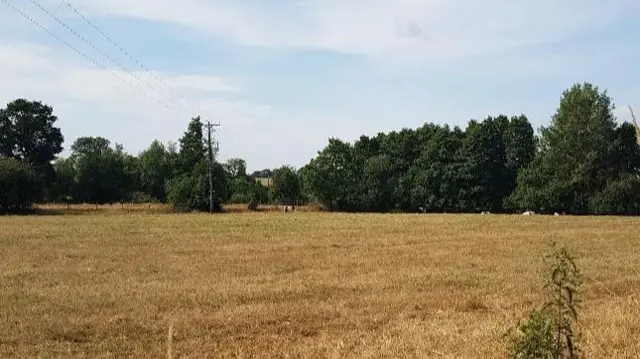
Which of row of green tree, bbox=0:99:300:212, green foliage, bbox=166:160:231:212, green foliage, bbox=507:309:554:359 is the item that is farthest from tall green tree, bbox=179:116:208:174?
green foliage, bbox=507:309:554:359

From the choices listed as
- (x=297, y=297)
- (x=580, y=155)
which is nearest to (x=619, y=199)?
(x=580, y=155)

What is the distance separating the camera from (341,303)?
1466 cm

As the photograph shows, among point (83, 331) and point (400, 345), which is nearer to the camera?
point (400, 345)

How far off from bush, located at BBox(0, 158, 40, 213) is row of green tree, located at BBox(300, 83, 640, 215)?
3578 cm

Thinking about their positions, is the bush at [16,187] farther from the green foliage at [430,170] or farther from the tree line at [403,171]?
the green foliage at [430,170]

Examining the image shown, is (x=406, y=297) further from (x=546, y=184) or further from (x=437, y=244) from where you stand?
(x=546, y=184)

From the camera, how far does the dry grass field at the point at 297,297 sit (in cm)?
1023

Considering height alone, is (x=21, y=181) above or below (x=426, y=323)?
above

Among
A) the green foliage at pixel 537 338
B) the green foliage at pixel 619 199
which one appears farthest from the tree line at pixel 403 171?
the green foliage at pixel 537 338

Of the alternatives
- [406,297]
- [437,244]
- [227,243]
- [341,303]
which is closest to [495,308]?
[406,297]

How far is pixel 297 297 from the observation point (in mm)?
15680

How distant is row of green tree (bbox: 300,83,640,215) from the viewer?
74.4 meters

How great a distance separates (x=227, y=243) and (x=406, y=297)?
17.7 metres

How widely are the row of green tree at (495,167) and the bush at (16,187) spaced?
35783 millimetres
